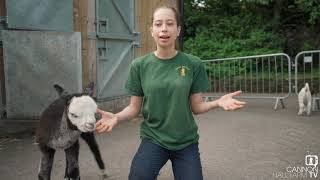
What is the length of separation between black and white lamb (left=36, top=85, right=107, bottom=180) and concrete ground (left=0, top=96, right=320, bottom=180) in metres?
1.20

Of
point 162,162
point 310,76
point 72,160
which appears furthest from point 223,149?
point 310,76

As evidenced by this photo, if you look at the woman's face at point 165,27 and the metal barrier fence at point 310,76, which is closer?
the woman's face at point 165,27

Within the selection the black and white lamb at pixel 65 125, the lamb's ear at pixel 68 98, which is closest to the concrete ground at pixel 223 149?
the black and white lamb at pixel 65 125

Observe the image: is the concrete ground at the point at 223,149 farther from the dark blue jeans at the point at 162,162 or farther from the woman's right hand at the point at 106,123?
the woman's right hand at the point at 106,123

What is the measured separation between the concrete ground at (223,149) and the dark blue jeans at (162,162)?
6.29ft

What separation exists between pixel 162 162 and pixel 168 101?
1.40 ft

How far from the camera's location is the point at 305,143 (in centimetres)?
714

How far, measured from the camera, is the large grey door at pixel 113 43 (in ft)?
31.1

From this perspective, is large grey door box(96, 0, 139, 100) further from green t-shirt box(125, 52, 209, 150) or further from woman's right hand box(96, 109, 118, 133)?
woman's right hand box(96, 109, 118, 133)

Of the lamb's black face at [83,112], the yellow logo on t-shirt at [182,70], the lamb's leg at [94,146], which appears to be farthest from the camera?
the lamb's leg at [94,146]

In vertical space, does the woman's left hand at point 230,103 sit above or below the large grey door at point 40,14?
below

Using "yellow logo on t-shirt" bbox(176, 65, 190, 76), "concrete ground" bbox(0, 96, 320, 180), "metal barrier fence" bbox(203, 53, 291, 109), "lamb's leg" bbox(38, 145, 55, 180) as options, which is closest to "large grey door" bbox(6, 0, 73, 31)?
"concrete ground" bbox(0, 96, 320, 180)

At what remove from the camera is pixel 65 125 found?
4.07 m

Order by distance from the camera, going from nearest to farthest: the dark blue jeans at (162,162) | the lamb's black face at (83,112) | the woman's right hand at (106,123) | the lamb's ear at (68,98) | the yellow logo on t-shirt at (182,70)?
the woman's right hand at (106,123), the dark blue jeans at (162,162), the yellow logo on t-shirt at (182,70), the lamb's black face at (83,112), the lamb's ear at (68,98)
